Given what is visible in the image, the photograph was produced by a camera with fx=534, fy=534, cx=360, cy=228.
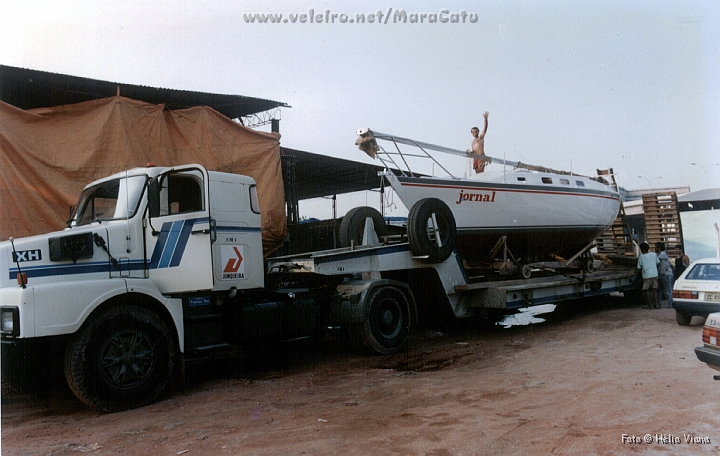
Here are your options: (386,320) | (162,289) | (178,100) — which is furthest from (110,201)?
(178,100)

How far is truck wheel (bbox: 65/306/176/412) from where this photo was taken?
482 cm

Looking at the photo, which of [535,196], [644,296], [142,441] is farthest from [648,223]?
[142,441]

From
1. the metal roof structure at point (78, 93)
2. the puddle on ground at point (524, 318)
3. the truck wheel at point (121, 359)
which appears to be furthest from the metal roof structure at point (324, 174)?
the truck wheel at point (121, 359)

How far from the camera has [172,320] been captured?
5.54m

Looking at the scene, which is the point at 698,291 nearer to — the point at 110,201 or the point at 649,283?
the point at 649,283

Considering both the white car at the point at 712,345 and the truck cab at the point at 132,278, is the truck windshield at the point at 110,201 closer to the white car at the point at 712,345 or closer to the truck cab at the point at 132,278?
the truck cab at the point at 132,278

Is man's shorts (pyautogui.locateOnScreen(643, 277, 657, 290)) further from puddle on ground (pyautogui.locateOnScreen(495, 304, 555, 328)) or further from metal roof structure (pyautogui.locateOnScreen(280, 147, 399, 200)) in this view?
metal roof structure (pyautogui.locateOnScreen(280, 147, 399, 200))

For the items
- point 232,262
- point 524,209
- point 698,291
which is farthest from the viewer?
point 524,209

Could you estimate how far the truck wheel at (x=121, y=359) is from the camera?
4.82 metres

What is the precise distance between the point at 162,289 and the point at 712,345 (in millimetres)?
5310

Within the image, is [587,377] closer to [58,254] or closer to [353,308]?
[353,308]

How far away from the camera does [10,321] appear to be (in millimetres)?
4656

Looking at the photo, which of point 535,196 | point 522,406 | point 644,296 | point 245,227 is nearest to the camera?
point 522,406

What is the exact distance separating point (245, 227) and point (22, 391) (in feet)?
8.89
